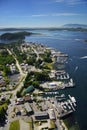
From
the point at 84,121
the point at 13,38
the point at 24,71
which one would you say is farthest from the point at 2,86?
the point at 13,38

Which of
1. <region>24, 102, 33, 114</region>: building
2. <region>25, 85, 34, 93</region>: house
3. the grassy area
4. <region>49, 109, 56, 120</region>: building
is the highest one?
<region>25, 85, 34, 93</region>: house

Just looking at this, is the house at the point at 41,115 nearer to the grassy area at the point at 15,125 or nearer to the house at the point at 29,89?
the grassy area at the point at 15,125

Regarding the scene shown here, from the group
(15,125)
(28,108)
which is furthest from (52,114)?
(15,125)

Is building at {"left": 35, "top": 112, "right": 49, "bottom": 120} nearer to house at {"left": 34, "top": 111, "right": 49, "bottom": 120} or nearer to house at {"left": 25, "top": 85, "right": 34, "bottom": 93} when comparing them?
house at {"left": 34, "top": 111, "right": 49, "bottom": 120}

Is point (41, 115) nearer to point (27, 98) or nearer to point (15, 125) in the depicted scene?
point (15, 125)

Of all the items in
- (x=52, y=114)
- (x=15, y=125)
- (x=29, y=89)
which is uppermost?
(x=29, y=89)

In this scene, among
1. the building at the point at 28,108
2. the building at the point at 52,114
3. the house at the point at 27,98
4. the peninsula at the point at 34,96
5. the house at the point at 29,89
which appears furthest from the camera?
the house at the point at 29,89

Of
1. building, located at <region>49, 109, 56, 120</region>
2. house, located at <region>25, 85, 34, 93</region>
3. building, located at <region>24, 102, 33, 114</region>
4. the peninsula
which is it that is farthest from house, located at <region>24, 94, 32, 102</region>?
building, located at <region>49, 109, 56, 120</region>

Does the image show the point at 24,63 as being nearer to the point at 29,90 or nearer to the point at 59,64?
the point at 59,64

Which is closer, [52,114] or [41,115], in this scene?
[41,115]

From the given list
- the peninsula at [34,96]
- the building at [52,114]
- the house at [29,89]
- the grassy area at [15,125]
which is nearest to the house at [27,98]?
the peninsula at [34,96]

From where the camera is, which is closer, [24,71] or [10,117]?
[10,117]
